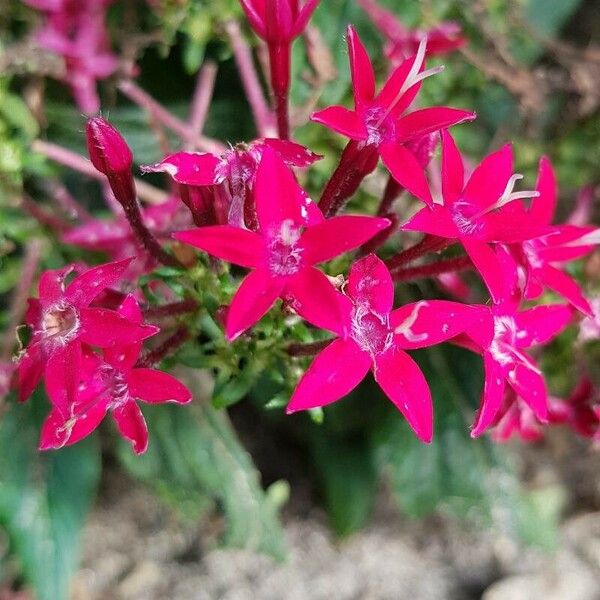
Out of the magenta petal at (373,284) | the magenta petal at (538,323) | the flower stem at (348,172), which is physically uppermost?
the flower stem at (348,172)

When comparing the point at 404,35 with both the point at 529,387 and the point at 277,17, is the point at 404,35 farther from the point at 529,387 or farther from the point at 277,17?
the point at 529,387

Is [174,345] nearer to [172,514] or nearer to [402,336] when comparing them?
[402,336]

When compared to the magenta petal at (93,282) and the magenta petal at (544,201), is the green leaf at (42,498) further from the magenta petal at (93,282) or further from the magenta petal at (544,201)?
the magenta petal at (544,201)

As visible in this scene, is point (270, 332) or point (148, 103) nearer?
point (270, 332)

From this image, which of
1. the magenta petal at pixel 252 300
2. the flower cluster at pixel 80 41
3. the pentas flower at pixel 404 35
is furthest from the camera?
the flower cluster at pixel 80 41

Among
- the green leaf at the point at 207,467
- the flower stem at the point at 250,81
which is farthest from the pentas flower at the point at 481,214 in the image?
the green leaf at the point at 207,467

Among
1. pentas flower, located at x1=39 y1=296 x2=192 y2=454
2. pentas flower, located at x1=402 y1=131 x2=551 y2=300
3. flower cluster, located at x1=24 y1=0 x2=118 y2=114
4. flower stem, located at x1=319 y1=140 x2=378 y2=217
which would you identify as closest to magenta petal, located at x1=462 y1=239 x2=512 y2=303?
pentas flower, located at x1=402 y1=131 x2=551 y2=300

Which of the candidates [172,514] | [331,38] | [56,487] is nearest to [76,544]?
[56,487]
